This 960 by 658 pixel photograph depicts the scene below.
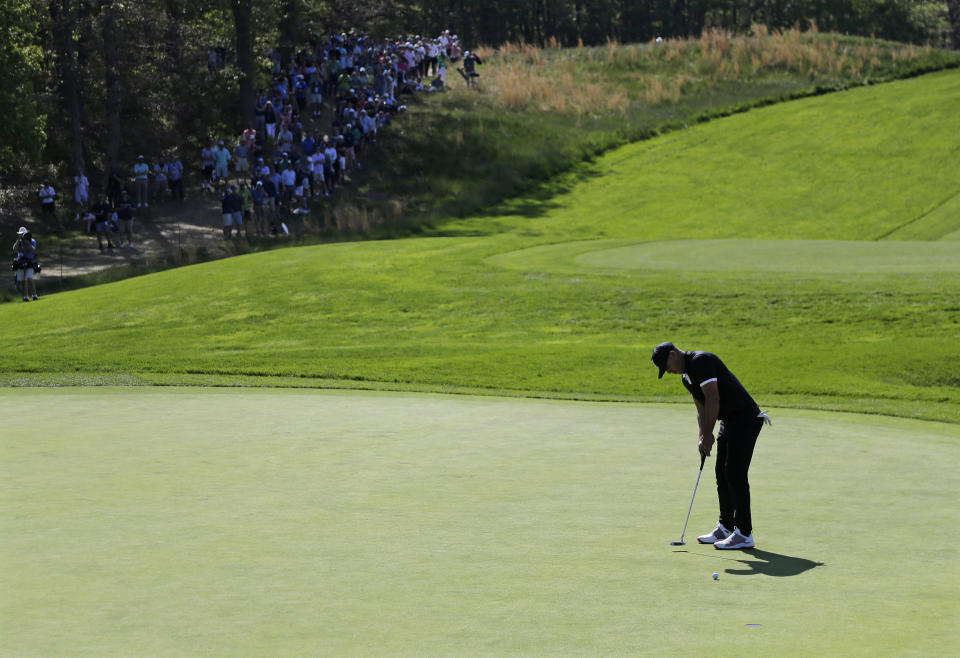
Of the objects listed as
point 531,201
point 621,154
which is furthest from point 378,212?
point 621,154

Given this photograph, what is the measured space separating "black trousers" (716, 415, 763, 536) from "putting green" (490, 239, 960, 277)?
58.3 feet

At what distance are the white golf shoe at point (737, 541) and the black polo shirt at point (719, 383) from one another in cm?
103

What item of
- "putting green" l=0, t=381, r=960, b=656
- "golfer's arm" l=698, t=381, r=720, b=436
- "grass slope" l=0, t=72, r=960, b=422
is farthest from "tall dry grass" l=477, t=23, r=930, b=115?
"golfer's arm" l=698, t=381, r=720, b=436

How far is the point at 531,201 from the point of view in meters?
48.5

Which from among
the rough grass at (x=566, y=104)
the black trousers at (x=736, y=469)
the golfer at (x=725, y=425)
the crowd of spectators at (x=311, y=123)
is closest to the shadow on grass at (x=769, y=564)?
the golfer at (x=725, y=425)

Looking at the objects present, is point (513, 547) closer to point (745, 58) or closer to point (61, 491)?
point (61, 491)

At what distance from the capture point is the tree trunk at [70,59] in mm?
45719

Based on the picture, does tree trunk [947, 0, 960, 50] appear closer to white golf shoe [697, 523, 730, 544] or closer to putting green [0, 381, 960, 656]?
putting green [0, 381, 960, 656]

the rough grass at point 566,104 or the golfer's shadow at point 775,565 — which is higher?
the rough grass at point 566,104

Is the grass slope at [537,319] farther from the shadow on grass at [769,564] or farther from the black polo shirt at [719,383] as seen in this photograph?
the shadow on grass at [769,564]

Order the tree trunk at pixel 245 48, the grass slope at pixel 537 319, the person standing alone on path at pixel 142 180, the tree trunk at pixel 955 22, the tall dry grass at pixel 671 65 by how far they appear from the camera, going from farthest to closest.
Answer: the tree trunk at pixel 955 22
the tall dry grass at pixel 671 65
the tree trunk at pixel 245 48
the person standing alone on path at pixel 142 180
the grass slope at pixel 537 319

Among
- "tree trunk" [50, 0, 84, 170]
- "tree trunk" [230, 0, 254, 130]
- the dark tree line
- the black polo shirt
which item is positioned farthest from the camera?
"tree trunk" [230, 0, 254, 130]

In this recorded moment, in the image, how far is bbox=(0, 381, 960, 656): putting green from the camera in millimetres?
7469

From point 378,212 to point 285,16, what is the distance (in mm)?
15896
